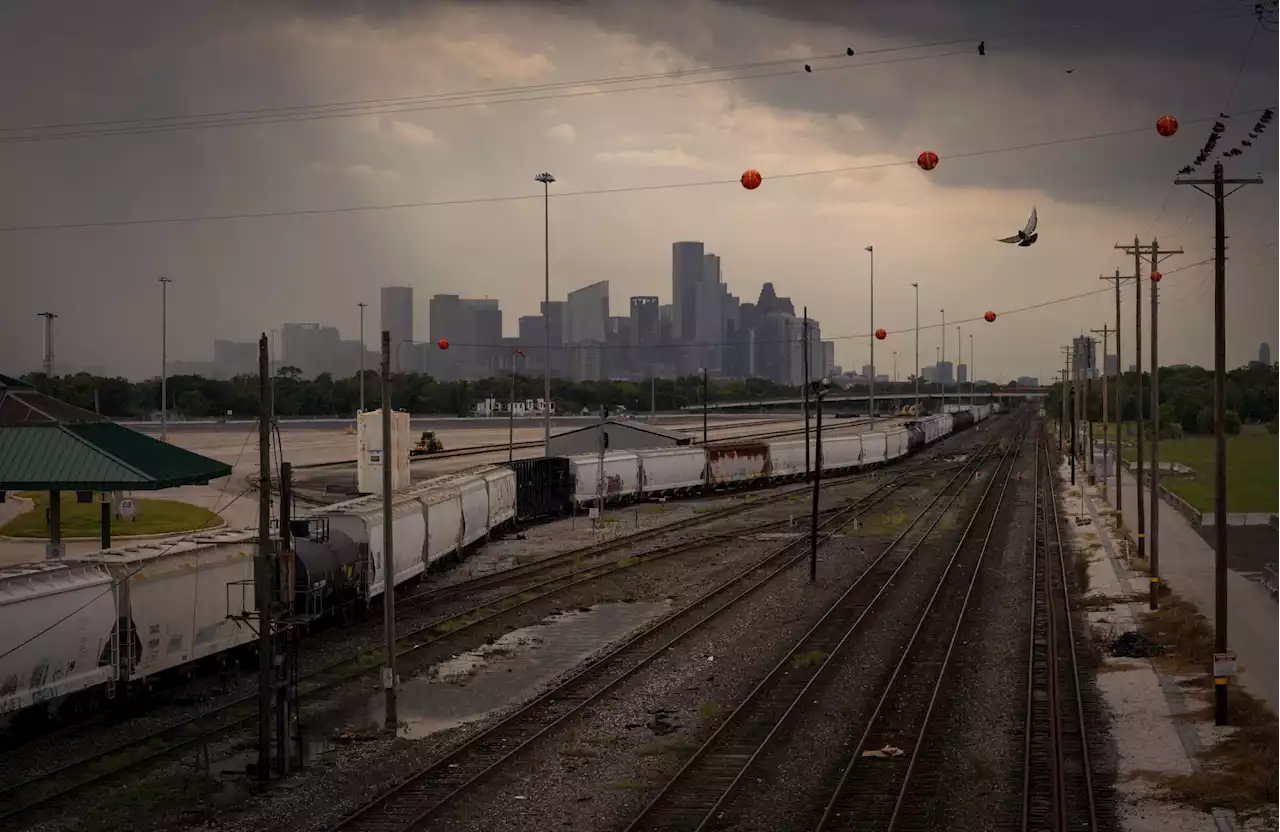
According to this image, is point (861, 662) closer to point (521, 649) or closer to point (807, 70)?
point (521, 649)

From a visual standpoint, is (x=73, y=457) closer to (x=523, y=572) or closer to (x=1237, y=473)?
(x=523, y=572)

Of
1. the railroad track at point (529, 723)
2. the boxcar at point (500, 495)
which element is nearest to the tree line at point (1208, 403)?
the boxcar at point (500, 495)

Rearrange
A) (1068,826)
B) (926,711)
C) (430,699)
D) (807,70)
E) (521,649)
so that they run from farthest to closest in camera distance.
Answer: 1. (521,649)
2. (807,70)
3. (430,699)
4. (926,711)
5. (1068,826)

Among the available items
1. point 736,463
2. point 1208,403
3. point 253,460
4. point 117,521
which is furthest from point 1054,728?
point 1208,403

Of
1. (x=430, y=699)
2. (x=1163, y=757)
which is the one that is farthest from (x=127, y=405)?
(x=1163, y=757)

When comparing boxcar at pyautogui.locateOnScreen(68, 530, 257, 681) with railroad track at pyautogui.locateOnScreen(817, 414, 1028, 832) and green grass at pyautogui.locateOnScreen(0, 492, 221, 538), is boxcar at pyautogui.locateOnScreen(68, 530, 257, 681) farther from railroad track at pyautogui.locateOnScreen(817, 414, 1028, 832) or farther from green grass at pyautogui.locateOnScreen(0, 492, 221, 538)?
green grass at pyautogui.locateOnScreen(0, 492, 221, 538)

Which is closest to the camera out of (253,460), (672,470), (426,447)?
(672,470)
